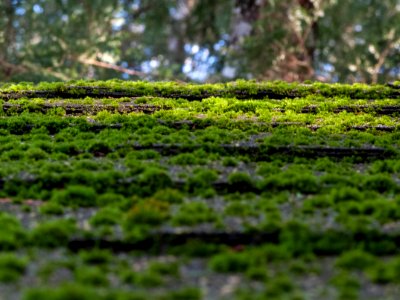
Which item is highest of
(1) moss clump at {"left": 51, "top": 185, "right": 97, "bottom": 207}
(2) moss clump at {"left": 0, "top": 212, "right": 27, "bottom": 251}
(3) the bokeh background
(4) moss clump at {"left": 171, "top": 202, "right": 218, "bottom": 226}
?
(3) the bokeh background

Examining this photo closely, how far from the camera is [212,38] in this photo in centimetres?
2725

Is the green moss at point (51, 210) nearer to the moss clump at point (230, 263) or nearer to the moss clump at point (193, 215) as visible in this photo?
the moss clump at point (193, 215)

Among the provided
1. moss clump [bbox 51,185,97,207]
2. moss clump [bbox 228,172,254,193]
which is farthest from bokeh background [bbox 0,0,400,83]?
moss clump [bbox 51,185,97,207]

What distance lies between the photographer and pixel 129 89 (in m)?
10.4

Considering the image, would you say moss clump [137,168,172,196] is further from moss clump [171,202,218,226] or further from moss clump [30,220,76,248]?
moss clump [30,220,76,248]

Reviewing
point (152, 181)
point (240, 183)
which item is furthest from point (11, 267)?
point (240, 183)

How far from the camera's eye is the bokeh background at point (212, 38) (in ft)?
59.0

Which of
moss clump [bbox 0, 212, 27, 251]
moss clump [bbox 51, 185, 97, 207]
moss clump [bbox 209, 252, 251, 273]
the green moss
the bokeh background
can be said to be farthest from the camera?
the bokeh background

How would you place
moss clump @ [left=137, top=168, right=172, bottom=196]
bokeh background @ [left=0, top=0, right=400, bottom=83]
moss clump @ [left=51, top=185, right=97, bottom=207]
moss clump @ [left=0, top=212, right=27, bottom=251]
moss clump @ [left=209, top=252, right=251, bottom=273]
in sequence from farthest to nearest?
bokeh background @ [left=0, top=0, right=400, bottom=83]
moss clump @ [left=137, top=168, right=172, bottom=196]
moss clump @ [left=51, top=185, right=97, bottom=207]
moss clump @ [left=0, top=212, right=27, bottom=251]
moss clump @ [left=209, top=252, right=251, bottom=273]

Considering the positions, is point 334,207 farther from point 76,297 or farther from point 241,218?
point 76,297

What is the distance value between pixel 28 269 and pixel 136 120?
438 cm

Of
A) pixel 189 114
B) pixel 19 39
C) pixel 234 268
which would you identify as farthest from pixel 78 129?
pixel 19 39

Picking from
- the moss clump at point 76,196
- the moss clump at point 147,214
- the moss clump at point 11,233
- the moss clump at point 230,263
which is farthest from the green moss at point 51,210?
the moss clump at point 230,263

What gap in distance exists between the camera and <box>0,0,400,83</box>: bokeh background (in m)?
18.0
